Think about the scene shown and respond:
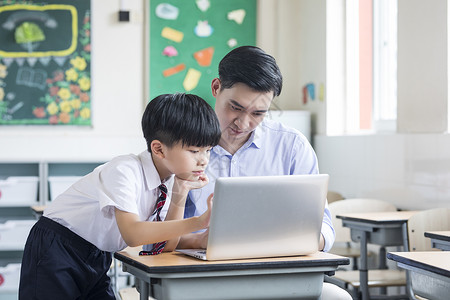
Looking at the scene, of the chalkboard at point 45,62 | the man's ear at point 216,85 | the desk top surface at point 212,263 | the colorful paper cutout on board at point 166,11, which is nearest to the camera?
the desk top surface at point 212,263

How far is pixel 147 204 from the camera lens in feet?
5.94

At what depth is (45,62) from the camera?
5277mm

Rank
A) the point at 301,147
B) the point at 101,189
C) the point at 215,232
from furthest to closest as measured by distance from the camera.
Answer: the point at 301,147, the point at 101,189, the point at 215,232

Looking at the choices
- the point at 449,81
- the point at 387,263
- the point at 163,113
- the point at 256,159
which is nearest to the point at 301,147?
the point at 256,159

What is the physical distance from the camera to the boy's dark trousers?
1.79 meters

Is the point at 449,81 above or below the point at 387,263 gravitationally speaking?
above

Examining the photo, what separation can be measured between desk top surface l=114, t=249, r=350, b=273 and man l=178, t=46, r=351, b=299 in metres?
0.29

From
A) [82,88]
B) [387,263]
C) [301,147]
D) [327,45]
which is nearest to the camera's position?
[301,147]

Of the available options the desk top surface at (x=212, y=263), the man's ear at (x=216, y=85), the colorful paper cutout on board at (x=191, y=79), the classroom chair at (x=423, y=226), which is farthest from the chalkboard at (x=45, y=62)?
the desk top surface at (x=212, y=263)

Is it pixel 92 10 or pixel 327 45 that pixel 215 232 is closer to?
pixel 327 45

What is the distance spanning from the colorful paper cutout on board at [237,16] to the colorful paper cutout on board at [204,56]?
31 centimetres

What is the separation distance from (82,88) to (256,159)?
349 centimetres

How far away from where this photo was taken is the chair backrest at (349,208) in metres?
3.79

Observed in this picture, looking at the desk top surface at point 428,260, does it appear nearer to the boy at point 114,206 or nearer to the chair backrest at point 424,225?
the boy at point 114,206
